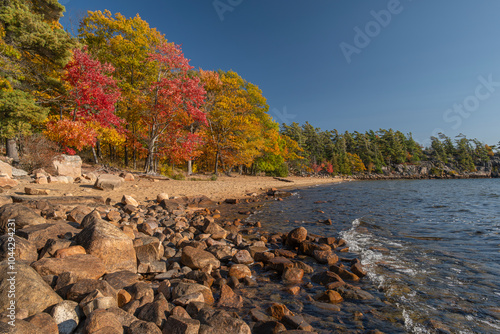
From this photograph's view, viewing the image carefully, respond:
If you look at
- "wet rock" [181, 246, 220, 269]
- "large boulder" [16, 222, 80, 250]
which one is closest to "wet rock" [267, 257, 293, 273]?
"wet rock" [181, 246, 220, 269]

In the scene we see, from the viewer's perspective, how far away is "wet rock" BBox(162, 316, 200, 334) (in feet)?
8.57

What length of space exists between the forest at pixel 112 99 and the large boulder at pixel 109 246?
499 inches

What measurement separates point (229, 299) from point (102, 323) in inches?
72.1

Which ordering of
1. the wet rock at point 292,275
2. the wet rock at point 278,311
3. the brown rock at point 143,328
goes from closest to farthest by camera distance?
the brown rock at point 143,328 < the wet rock at point 278,311 < the wet rock at point 292,275

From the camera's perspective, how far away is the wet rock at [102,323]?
2.40 m

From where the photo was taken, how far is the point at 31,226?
15.7ft

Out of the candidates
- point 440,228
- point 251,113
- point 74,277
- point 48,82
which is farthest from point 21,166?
point 251,113

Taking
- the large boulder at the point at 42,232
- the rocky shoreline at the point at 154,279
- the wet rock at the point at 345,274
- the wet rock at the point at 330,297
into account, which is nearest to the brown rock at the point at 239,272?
the rocky shoreline at the point at 154,279

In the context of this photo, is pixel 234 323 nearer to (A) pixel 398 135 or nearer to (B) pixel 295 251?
(B) pixel 295 251

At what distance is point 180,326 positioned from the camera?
2643 millimetres

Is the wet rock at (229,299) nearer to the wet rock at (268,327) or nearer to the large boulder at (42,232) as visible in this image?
the wet rock at (268,327)

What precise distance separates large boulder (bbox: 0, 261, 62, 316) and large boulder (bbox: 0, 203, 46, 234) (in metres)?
2.70

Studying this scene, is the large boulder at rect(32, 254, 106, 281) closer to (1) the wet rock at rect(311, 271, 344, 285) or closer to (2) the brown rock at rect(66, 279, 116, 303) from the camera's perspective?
(2) the brown rock at rect(66, 279, 116, 303)

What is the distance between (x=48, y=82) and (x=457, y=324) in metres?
21.9
